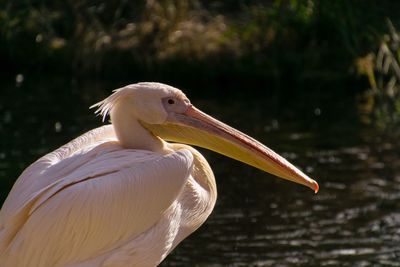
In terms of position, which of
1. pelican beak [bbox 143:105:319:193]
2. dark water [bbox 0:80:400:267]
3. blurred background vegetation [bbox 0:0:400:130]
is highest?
pelican beak [bbox 143:105:319:193]

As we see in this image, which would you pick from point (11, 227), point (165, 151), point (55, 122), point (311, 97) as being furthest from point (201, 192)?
point (311, 97)

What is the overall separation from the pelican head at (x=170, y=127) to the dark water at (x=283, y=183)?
1427 millimetres

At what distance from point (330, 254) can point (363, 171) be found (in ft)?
7.31

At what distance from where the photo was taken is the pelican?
6023mm

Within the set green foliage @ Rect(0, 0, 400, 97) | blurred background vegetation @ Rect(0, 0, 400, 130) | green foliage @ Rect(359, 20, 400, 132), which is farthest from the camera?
green foliage @ Rect(0, 0, 400, 97)

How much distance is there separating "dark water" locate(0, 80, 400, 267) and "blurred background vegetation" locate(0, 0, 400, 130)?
3.06 ft

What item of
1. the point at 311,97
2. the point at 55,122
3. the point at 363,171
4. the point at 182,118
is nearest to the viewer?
the point at 182,118

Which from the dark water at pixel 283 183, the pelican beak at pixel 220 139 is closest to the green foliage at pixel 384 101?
the dark water at pixel 283 183

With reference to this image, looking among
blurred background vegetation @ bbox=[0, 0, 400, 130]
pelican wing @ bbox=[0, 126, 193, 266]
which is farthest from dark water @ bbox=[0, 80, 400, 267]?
pelican wing @ bbox=[0, 126, 193, 266]

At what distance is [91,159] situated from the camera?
6262 millimetres

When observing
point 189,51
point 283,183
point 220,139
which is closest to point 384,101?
point 189,51

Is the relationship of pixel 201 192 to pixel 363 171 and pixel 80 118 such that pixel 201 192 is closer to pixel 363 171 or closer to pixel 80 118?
pixel 363 171

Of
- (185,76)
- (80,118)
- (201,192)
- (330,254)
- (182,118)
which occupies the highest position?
(182,118)

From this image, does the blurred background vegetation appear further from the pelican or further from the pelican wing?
the pelican wing
